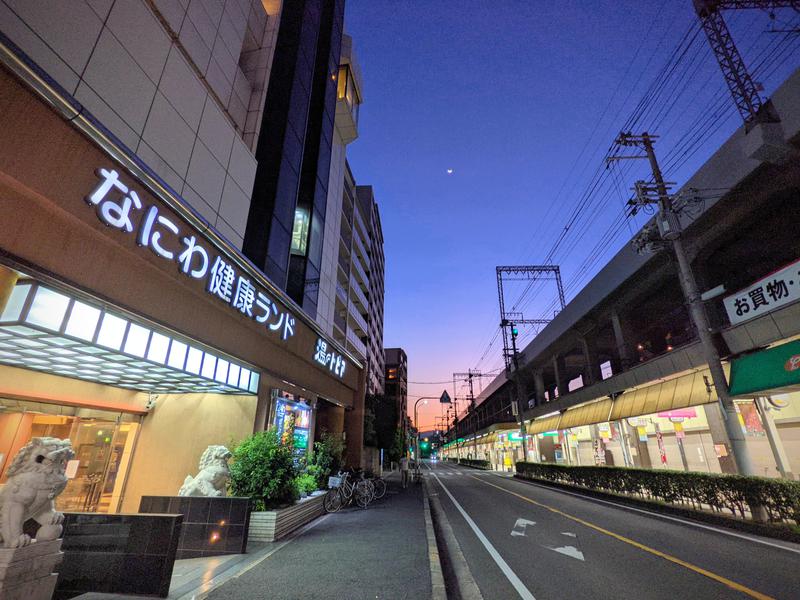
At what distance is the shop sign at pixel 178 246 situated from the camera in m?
5.00

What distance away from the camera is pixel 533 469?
27766 mm

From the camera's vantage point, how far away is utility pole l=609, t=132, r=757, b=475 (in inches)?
408

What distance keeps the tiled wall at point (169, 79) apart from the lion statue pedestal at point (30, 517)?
20.8 ft

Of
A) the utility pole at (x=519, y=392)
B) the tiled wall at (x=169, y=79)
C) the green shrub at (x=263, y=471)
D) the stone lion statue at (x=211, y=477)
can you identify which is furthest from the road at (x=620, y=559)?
the utility pole at (x=519, y=392)

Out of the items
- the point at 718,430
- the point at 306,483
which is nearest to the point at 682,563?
the point at 306,483

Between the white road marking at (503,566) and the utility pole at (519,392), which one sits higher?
the utility pole at (519,392)

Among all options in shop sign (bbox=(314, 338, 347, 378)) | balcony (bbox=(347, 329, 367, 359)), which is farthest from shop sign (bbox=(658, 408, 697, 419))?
balcony (bbox=(347, 329, 367, 359))

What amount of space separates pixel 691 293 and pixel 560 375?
2019cm

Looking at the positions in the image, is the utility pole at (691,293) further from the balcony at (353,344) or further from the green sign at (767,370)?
the balcony at (353,344)

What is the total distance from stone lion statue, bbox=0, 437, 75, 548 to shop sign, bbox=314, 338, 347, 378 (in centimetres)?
947

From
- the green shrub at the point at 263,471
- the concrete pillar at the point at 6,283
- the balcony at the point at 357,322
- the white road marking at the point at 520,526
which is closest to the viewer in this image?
the concrete pillar at the point at 6,283

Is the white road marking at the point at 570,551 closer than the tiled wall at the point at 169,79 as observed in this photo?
No

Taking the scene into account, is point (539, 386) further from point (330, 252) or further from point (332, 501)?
point (332, 501)

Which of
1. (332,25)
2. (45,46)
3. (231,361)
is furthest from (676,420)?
(332,25)
